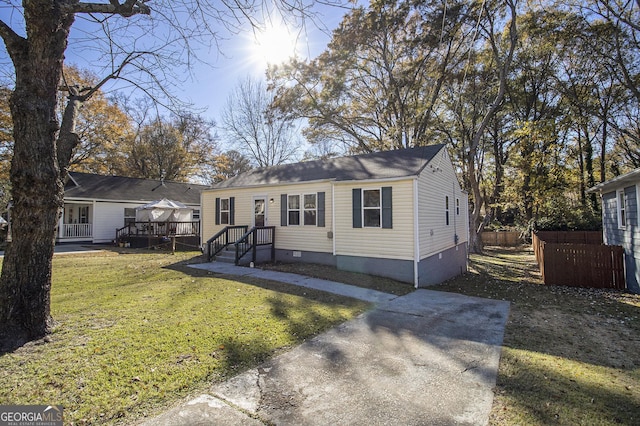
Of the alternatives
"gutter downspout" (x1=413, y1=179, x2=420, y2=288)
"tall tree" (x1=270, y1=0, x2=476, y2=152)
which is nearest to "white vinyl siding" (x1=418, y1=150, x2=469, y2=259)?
"gutter downspout" (x1=413, y1=179, x2=420, y2=288)

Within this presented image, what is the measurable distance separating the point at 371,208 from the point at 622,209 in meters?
8.02

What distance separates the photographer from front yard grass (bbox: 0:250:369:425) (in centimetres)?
288

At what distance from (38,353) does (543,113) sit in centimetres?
2785

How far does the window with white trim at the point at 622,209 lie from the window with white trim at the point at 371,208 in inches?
291

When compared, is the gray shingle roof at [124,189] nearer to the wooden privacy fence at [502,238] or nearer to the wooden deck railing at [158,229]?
the wooden deck railing at [158,229]

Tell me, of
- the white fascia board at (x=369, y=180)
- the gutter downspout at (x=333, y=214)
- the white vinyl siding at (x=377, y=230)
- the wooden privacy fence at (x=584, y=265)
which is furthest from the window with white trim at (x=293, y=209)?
the wooden privacy fence at (x=584, y=265)

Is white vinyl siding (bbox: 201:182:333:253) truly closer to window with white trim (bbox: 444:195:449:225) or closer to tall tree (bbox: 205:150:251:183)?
window with white trim (bbox: 444:195:449:225)

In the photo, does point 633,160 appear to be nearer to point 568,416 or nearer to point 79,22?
point 568,416

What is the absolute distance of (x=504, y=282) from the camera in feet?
36.5

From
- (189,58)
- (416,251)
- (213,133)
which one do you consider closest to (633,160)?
(416,251)

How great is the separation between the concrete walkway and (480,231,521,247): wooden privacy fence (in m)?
23.1

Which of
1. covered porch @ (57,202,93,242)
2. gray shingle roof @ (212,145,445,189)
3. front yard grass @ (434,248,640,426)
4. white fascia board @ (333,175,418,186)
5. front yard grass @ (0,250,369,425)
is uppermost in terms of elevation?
gray shingle roof @ (212,145,445,189)

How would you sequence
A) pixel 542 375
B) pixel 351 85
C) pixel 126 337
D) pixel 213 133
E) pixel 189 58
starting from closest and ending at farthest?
pixel 542 375
pixel 126 337
pixel 189 58
pixel 351 85
pixel 213 133

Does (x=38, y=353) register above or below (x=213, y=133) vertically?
below
